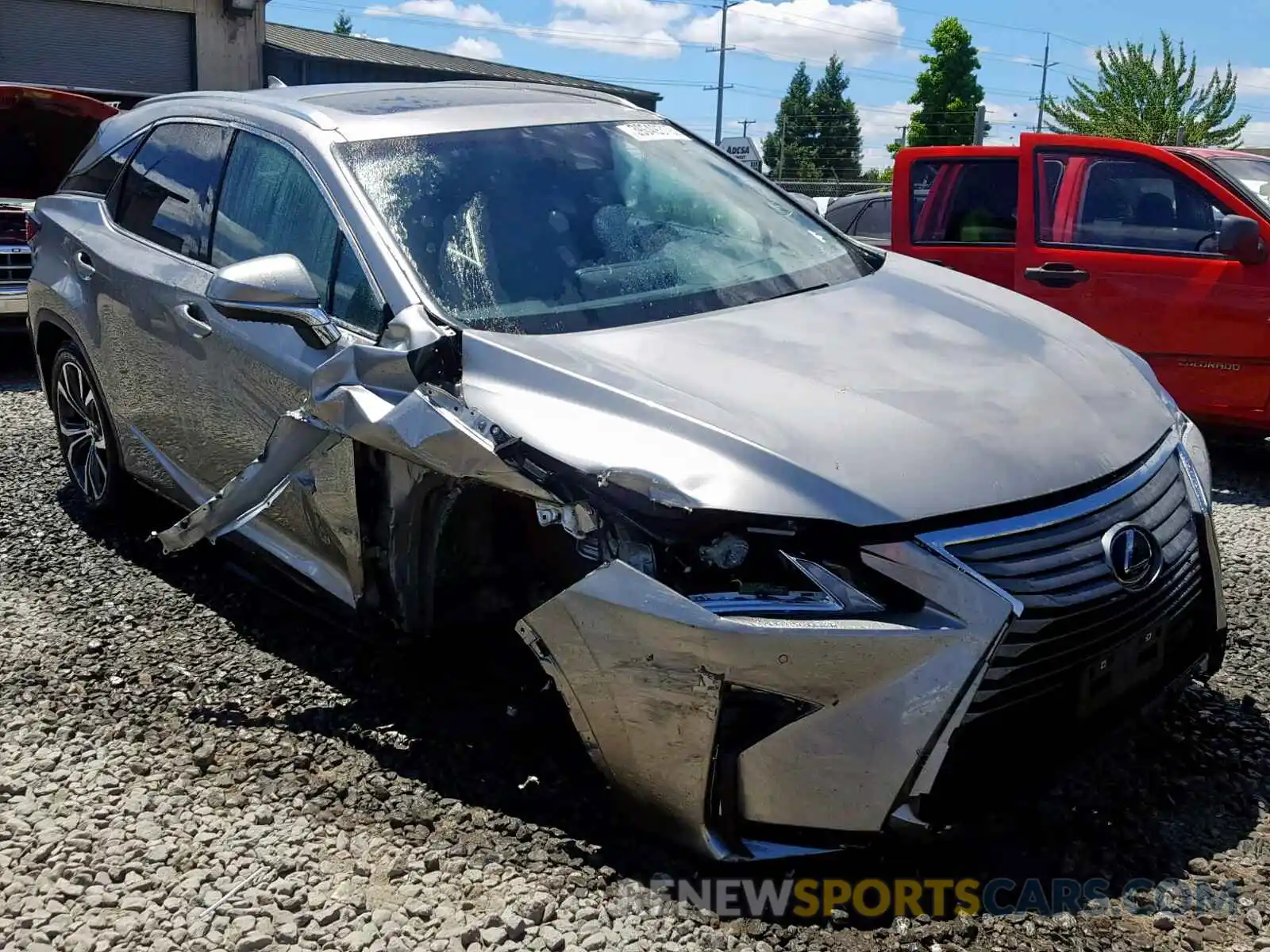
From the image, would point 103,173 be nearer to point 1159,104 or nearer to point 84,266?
point 84,266

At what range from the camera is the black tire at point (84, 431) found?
15.3 feet

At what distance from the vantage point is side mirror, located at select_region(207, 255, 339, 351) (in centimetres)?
299

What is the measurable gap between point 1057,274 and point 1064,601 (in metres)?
4.29

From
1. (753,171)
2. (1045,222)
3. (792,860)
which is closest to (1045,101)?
(1045,222)

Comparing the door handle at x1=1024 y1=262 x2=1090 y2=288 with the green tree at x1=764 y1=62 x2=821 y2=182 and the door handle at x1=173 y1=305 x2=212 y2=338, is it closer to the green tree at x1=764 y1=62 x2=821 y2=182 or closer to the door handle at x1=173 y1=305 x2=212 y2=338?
the door handle at x1=173 y1=305 x2=212 y2=338

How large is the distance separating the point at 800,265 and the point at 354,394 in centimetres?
143

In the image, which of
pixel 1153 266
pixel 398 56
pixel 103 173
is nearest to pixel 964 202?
pixel 1153 266

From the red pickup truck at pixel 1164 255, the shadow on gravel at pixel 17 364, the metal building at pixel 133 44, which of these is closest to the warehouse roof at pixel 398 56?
the metal building at pixel 133 44

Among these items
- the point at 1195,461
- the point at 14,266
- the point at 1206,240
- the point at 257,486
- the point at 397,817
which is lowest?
the point at 397,817

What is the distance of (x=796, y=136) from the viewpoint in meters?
78.0

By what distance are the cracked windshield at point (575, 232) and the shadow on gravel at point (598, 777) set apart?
0.95 metres

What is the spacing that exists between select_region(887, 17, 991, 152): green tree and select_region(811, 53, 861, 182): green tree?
25.7 m

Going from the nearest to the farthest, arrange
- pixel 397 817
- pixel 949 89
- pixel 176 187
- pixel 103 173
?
pixel 397 817, pixel 176 187, pixel 103 173, pixel 949 89

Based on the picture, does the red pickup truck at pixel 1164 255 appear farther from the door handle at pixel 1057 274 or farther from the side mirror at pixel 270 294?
the side mirror at pixel 270 294
